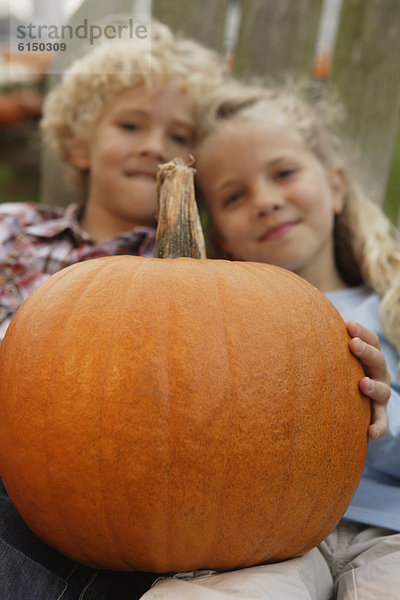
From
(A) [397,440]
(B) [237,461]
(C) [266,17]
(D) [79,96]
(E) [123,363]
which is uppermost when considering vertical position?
(C) [266,17]

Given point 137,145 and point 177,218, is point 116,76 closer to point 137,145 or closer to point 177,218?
point 137,145

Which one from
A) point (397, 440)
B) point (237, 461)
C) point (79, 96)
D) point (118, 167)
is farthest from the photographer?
point (79, 96)

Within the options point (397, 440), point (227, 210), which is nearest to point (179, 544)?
point (397, 440)

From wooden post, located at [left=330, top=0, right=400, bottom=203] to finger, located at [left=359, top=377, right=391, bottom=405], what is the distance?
1.27 m

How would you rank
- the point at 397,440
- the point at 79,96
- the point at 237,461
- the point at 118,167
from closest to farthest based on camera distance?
the point at 237,461 → the point at 397,440 → the point at 118,167 → the point at 79,96

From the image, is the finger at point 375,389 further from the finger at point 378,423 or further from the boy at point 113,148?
the boy at point 113,148

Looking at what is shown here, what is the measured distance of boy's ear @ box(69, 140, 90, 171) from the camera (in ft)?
7.04

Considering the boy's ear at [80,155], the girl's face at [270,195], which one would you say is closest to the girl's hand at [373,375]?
the girl's face at [270,195]

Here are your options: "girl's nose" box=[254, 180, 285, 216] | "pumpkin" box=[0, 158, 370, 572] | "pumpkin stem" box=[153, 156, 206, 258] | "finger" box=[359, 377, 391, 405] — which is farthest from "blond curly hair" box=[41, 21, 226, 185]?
"finger" box=[359, 377, 391, 405]

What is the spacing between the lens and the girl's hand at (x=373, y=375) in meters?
0.98

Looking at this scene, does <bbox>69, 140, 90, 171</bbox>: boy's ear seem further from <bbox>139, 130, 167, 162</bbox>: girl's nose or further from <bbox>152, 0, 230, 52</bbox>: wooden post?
<bbox>152, 0, 230, 52</bbox>: wooden post

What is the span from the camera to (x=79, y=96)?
83.0 inches

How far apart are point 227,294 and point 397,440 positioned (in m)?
0.58

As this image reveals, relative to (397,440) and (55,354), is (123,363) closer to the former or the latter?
(55,354)
